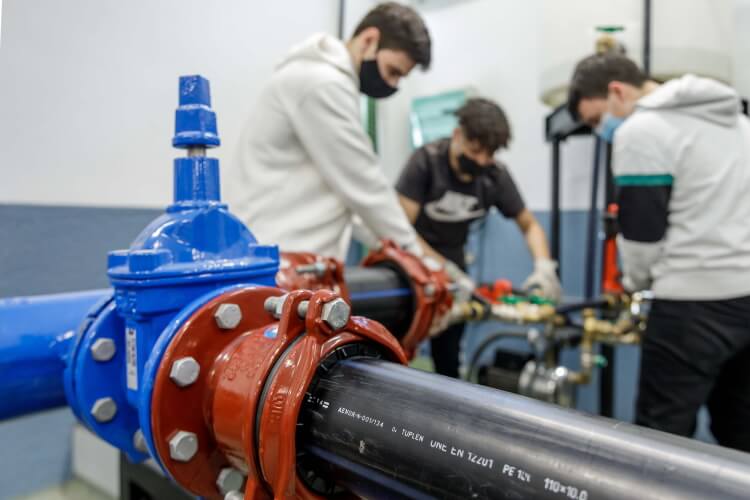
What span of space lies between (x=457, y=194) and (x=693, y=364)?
91 centimetres

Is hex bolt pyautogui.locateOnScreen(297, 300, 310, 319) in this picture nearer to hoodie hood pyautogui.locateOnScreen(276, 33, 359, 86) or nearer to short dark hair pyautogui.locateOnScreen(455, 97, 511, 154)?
hoodie hood pyautogui.locateOnScreen(276, 33, 359, 86)

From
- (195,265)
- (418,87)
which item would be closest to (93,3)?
(195,265)

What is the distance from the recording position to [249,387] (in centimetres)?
36

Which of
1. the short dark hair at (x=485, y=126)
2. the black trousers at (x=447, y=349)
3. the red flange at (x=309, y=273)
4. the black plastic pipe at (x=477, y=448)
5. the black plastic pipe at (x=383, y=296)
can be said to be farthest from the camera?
the black trousers at (x=447, y=349)

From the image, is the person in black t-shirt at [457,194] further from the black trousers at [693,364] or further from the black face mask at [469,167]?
the black trousers at [693,364]

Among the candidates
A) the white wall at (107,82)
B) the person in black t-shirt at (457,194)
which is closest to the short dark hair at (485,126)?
the person in black t-shirt at (457,194)

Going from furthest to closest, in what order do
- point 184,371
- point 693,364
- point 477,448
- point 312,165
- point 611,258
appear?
point 611,258, point 693,364, point 312,165, point 184,371, point 477,448

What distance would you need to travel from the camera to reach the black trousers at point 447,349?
1.78m

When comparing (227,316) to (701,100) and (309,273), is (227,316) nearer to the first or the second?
(309,273)

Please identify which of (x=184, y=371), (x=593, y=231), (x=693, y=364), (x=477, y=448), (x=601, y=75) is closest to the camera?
(x=477, y=448)

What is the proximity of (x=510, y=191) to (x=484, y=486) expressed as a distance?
5.75 feet

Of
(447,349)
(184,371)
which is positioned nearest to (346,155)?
(184,371)

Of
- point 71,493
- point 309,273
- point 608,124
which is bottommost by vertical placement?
point 71,493

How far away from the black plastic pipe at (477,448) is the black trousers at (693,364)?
1.03 m
